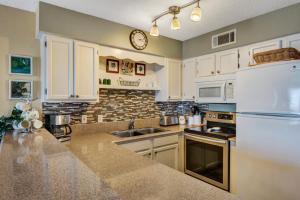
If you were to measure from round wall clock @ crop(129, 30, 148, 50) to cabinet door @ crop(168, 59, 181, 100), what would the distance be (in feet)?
1.96

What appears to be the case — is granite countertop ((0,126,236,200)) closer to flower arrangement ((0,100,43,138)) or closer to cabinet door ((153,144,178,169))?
flower arrangement ((0,100,43,138))

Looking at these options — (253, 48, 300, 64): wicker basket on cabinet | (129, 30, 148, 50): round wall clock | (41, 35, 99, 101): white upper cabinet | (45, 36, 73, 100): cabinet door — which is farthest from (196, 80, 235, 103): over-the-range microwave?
(45, 36, 73, 100): cabinet door

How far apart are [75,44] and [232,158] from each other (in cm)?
231

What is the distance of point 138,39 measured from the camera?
8.82 ft

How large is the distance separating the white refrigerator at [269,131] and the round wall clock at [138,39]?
1.42m

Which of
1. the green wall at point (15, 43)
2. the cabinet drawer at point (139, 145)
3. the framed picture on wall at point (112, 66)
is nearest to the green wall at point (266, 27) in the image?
the framed picture on wall at point (112, 66)

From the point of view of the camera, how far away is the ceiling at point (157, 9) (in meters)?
1.97

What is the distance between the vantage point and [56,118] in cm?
199

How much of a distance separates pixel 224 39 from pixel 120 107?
1861 mm

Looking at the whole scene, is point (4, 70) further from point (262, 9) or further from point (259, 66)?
point (262, 9)

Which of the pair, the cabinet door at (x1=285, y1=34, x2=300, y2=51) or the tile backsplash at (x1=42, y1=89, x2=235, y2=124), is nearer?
the cabinet door at (x1=285, y1=34, x2=300, y2=51)

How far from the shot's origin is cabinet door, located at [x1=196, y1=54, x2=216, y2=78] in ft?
9.22

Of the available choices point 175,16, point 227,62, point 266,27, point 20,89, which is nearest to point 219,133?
point 227,62

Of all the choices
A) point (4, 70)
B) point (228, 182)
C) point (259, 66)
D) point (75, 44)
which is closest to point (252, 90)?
point (259, 66)
